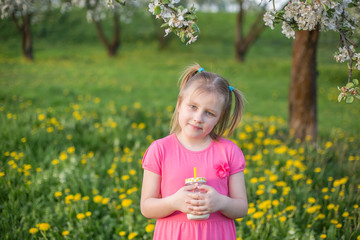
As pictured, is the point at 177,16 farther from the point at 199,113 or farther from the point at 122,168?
the point at 122,168

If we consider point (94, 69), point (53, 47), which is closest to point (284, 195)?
point (94, 69)

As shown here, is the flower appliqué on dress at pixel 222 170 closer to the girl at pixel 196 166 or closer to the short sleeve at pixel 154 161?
the girl at pixel 196 166

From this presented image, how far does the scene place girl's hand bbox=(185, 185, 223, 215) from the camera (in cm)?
167

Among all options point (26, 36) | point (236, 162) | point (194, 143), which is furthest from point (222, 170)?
point (26, 36)

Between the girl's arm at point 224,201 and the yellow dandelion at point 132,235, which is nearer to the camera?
the girl's arm at point 224,201

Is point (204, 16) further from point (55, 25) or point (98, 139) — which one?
point (98, 139)

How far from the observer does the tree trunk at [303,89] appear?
5.14 m

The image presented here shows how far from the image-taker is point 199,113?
73.2 inches

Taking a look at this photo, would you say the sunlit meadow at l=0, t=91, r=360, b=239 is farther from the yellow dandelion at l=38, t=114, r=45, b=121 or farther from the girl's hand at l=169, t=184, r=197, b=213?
the girl's hand at l=169, t=184, r=197, b=213

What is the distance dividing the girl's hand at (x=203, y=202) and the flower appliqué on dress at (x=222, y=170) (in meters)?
0.18

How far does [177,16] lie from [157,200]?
3.27 ft

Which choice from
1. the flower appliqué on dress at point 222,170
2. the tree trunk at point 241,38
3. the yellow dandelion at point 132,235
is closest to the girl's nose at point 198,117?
the flower appliqué on dress at point 222,170

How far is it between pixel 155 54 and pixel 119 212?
1840 centimetres

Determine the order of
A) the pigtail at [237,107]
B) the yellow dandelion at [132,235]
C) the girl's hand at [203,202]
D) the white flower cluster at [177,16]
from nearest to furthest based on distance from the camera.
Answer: the girl's hand at [203,202] < the white flower cluster at [177,16] < the pigtail at [237,107] < the yellow dandelion at [132,235]
